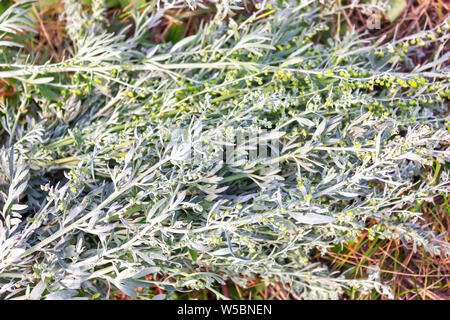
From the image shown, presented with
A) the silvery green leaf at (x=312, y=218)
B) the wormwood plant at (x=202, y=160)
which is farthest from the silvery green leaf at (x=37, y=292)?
the silvery green leaf at (x=312, y=218)

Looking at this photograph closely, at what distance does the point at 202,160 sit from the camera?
4.43 feet

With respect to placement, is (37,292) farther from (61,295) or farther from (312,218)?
(312,218)

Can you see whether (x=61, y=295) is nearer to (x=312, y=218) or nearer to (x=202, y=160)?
(x=202, y=160)

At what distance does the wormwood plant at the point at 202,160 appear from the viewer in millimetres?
1354

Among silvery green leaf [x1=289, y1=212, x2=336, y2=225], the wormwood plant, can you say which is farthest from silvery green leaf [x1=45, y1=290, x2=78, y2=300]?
silvery green leaf [x1=289, y1=212, x2=336, y2=225]

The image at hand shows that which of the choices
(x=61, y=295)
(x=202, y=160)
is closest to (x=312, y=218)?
(x=202, y=160)

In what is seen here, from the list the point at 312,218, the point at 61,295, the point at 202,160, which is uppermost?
the point at 202,160

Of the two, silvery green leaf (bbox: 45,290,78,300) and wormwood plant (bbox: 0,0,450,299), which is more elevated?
wormwood plant (bbox: 0,0,450,299)

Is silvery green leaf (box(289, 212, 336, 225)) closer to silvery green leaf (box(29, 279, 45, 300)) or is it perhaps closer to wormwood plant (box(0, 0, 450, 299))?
wormwood plant (box(0, 0, 450, 299))

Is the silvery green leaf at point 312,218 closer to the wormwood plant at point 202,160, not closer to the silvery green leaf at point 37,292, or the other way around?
the wormwood plant at point 202,160

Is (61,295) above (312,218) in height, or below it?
below

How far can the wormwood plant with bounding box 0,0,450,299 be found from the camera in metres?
1.35

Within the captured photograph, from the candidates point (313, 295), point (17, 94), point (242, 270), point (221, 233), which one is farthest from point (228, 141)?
point (17, 94)

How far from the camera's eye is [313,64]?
156 cm
